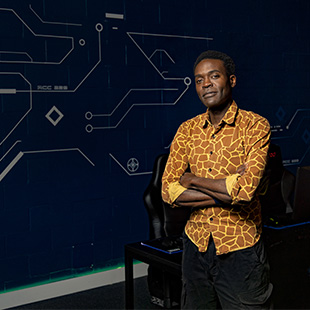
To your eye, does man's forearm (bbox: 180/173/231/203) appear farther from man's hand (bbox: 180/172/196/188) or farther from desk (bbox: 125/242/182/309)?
desk (bbox: 125/242/182/309)

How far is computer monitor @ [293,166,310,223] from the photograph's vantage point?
236cm

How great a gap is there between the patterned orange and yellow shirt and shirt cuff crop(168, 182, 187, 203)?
1 cm

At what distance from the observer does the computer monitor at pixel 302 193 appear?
92.8 inches

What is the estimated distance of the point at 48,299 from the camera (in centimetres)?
356

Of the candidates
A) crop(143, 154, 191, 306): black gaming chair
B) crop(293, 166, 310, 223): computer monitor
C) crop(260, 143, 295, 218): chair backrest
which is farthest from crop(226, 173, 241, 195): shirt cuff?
crop(260, 143, 295, 218): chair backrest

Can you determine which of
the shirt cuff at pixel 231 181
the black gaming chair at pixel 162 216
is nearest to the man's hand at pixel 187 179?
the shirt cuff at pixel 231 181

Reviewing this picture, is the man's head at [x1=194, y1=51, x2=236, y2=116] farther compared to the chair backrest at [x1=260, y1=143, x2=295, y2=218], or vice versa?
the chair backrest at [x1=260, y1=143, x2=295, y2=218]

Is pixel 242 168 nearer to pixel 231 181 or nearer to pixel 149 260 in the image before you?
pixel 231 181

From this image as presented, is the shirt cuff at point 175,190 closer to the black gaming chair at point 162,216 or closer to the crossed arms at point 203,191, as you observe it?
the crossed arms at point 203,191

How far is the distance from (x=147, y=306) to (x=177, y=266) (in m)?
1.31

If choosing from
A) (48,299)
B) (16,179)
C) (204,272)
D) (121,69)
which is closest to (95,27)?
(121,69)

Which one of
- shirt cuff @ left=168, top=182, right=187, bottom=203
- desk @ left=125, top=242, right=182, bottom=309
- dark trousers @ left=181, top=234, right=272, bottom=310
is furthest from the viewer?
desk @ left=125, top=242, right=182, bottom=309

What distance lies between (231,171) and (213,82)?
373 mm

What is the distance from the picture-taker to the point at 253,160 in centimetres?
184
